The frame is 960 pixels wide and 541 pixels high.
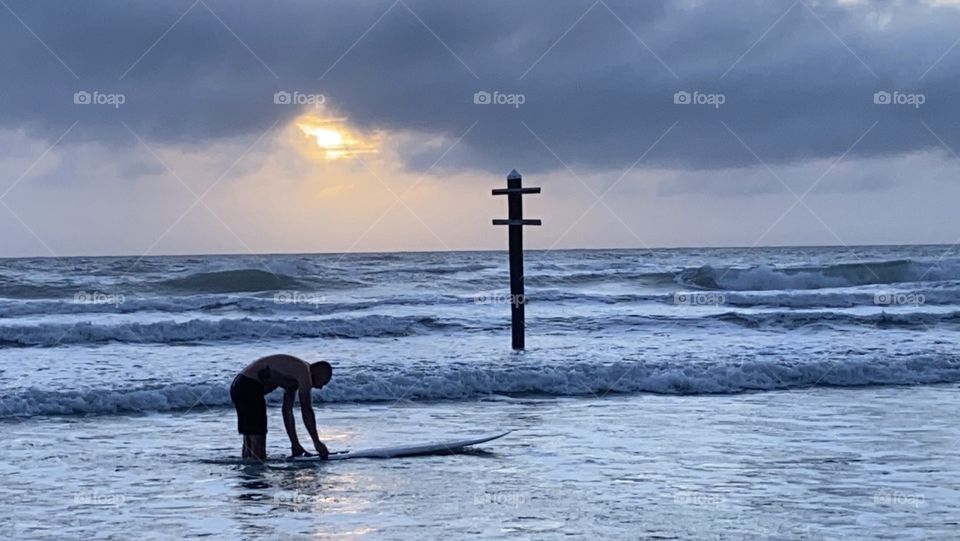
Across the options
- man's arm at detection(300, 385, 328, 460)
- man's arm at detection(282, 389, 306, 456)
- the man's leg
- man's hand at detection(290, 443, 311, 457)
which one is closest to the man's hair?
man's arm at detection(300, 385, 328, 460)

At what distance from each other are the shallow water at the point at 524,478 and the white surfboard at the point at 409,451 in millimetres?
178

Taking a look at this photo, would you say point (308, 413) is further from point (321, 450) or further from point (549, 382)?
point (549, 382)

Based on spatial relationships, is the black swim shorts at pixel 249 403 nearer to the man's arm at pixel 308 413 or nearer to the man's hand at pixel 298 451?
the man's hand at pixel 298 451

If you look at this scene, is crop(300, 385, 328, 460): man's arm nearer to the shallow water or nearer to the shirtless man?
the shirtless man

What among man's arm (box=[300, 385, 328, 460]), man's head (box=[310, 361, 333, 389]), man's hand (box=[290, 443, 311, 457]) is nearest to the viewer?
man's head (box=[310, 361, 333, 389])

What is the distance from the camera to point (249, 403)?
10211 millimetres

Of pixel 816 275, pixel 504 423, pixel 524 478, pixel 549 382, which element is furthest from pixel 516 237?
pixel 816 275

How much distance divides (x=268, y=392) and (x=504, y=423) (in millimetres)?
3605

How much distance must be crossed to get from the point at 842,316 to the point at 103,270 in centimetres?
3432

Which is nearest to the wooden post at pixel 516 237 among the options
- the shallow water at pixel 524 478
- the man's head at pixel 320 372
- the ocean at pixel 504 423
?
the ocean at pixel 504 423

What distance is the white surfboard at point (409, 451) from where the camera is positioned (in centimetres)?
1045

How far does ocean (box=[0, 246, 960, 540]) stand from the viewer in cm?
809

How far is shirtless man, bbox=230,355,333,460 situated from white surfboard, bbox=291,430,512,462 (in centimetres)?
19

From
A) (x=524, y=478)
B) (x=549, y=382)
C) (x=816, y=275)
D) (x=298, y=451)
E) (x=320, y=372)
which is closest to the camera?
(x=524, y=478)
